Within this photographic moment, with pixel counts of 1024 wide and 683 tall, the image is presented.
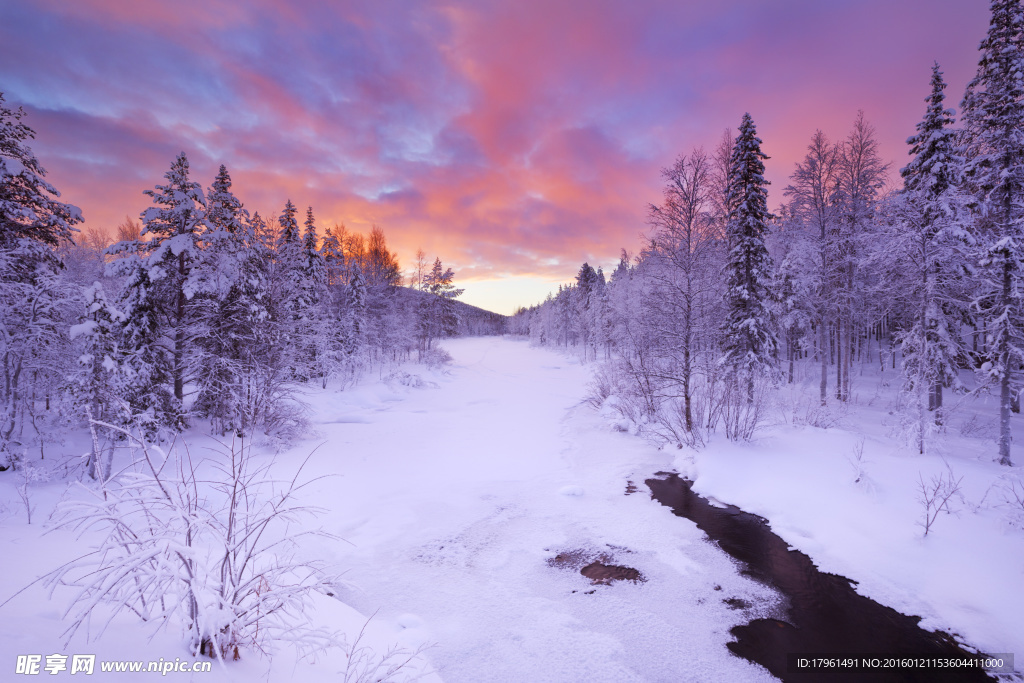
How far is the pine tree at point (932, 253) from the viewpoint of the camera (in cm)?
1127

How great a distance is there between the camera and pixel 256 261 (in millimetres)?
13312

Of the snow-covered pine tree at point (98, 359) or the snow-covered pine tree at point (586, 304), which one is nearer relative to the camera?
the snow-covered pine tree at point (98, 359)

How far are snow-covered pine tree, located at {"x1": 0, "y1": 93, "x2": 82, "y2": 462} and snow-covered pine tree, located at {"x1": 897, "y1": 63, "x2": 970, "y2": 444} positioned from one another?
23.4 m

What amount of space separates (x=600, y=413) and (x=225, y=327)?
14755 mm

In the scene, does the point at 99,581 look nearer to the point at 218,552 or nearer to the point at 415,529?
the point at 218,552

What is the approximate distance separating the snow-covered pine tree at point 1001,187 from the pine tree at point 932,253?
2.24ft

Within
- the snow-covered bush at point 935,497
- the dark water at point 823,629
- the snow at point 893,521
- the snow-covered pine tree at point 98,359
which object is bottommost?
the dark water at point 823,629

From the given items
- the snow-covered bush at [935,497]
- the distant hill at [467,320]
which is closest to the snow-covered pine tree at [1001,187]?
the snow-covered bush at [935,497]

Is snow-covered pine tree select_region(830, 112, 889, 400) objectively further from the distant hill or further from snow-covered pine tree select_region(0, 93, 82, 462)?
the distant hill

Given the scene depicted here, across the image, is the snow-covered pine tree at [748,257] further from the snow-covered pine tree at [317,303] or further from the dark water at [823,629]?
the snow-covered pine tree at [317,303]

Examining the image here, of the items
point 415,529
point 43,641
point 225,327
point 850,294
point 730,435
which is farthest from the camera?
point 850,294

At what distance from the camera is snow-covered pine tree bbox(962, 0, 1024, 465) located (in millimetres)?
10805

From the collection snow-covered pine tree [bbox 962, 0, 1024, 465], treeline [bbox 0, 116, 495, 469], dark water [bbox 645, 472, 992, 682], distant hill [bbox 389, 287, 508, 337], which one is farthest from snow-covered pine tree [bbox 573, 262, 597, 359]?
dark water [bbox 645, 472, 992, 682]

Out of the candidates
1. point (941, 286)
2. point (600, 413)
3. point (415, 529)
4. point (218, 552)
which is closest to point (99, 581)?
point (218, 552)
